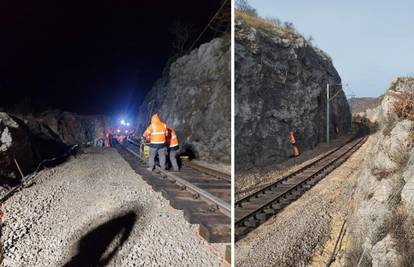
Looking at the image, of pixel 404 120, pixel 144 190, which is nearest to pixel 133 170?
pixel 144 190

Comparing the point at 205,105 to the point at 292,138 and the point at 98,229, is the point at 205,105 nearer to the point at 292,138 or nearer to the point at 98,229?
the point at 292,138

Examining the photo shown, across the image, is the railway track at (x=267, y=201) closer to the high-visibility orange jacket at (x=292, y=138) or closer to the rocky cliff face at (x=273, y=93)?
the rocky cliff face at (x=273, y=93)

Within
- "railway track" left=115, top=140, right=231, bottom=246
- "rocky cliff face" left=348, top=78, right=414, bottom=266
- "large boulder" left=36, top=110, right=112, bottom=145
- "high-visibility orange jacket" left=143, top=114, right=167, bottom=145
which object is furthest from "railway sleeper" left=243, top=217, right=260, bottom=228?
"large boulder" left=36, top=110, right=112, bottom=145

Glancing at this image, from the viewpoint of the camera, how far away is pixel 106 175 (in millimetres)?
7035

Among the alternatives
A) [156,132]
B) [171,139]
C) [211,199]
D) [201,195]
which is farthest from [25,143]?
[211,199]

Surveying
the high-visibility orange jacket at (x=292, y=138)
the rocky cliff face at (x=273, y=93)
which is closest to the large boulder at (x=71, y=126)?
the rocky cliff face at (x=273, y=93)

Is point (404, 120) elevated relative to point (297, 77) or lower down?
lower down

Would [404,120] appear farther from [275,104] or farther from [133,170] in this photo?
[275,104]

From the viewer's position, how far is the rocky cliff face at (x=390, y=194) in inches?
94.6

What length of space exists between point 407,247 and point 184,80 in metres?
12.1

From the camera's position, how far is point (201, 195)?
A: 16.1 feet

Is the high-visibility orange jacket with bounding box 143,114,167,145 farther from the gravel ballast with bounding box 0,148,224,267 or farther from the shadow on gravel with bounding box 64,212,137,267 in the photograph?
the shadow on gravel with bounding box 64,212,137,267

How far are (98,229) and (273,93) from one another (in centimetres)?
776

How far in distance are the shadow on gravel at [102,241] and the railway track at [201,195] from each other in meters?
0.72
